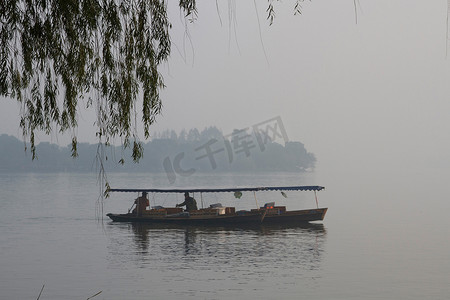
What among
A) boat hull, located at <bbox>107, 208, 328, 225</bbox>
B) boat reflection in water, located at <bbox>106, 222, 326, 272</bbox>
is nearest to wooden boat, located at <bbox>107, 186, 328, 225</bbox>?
boat hull, located at <bbox>107, 208, 328, 225</bbox>

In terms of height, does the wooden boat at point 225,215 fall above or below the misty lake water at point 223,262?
above

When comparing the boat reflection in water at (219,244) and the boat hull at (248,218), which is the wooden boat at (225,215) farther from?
the boat reflection in water at (219,244)

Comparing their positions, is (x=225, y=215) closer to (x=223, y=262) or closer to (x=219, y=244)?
(x=219, y=244)

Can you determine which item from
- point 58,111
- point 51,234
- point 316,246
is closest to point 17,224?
point 51,234

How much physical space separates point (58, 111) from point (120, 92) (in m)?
0.96

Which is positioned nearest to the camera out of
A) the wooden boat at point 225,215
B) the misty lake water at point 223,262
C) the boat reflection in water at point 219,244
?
the misty lake water at point 223,262

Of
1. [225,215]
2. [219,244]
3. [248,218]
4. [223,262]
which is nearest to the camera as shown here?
[223,262]

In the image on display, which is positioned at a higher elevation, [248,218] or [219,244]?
[248,218]

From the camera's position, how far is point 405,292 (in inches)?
988

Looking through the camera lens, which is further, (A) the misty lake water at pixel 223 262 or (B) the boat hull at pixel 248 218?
(B) the boat hull at pixel 248 218

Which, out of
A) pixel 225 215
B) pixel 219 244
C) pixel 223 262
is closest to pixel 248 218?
pixel 225 215

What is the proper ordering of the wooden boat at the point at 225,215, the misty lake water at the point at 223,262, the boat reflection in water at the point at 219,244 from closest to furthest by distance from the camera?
1. the misty lake water at the point at 223,262
2. the boat reflection in water at the point at 219,244
3. the wooden boat at the point at 225,215

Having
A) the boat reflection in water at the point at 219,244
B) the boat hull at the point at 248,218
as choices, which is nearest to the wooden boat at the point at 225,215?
the boat hull at the point at 248,218

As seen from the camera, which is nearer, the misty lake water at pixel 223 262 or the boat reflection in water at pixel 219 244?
the misty lake water at pixel 223 262
